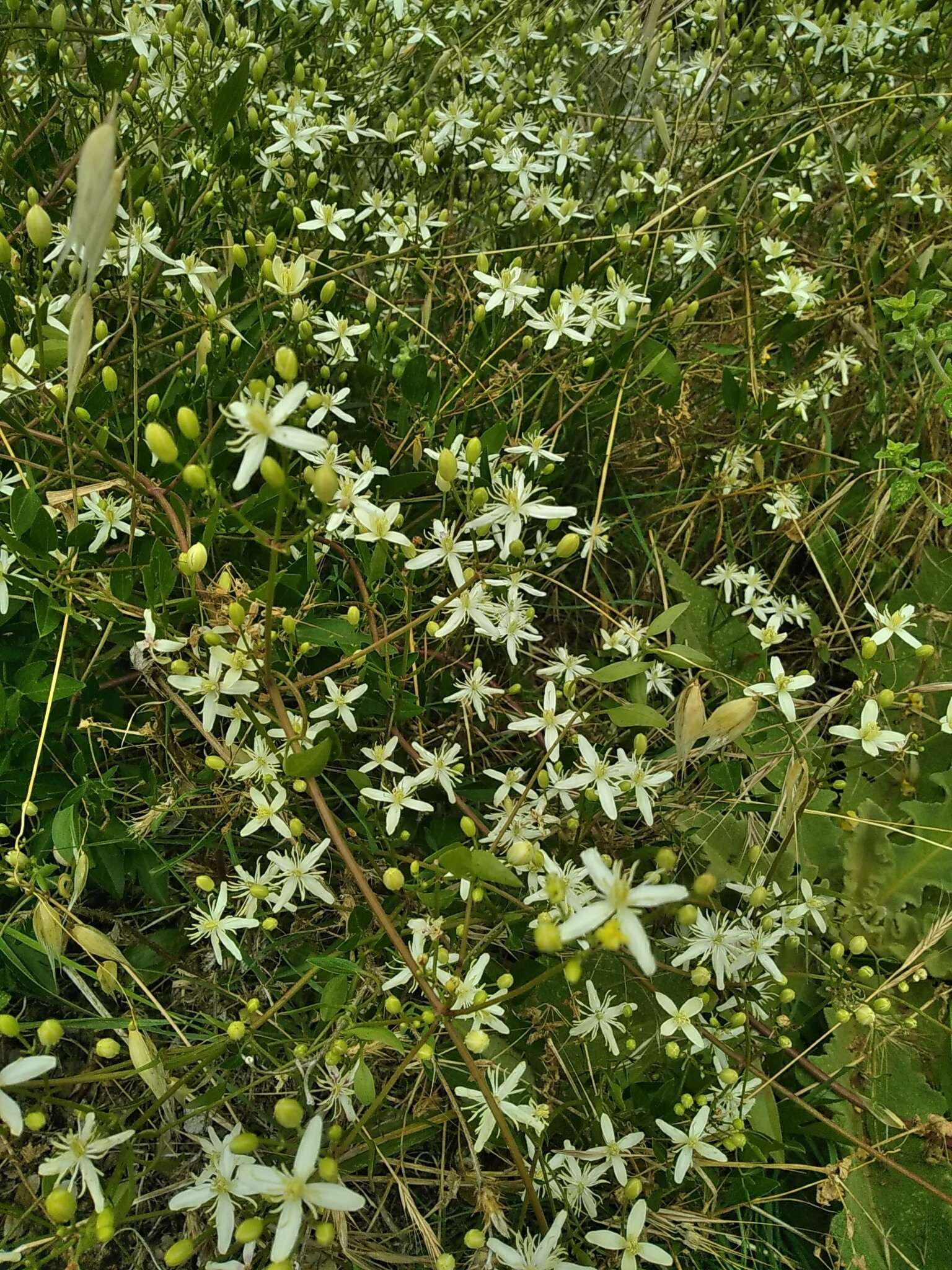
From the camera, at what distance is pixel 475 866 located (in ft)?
4.01

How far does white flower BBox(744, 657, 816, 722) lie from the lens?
1639mm

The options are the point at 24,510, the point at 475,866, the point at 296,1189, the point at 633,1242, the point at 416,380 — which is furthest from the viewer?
the point at 416,380

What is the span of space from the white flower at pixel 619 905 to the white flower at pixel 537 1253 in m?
0.58

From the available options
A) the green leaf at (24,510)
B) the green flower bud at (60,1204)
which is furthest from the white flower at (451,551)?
the green flower bud at (60,1204)

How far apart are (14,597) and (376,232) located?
110cm

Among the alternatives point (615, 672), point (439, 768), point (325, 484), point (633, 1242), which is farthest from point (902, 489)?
point (633, 1242)

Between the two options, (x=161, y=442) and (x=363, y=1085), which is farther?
(x=363, y=1085)

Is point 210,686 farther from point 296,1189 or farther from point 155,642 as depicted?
point 296,1189

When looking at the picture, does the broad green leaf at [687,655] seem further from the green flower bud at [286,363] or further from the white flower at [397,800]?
the green flower bud at [286,363]

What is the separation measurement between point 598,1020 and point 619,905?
747 millimetres

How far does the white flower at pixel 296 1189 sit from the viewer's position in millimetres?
972

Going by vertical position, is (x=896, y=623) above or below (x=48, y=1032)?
below

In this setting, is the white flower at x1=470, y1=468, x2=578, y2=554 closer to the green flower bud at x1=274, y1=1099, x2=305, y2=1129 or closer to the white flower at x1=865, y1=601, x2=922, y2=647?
the white flower at x1=865, y1=601, x2=922, y2=647

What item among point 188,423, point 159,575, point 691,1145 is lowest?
point 691,1145
